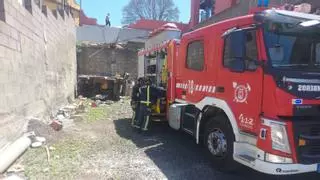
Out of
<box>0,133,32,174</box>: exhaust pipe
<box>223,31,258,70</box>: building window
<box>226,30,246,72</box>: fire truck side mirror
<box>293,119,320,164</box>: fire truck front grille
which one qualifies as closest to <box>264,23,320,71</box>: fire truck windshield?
<box>223,31,258,70</box>: building window

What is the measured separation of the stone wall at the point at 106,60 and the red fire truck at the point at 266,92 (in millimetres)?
18429

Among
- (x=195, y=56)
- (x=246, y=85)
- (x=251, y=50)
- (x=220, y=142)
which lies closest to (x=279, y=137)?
(x=246, y=85)

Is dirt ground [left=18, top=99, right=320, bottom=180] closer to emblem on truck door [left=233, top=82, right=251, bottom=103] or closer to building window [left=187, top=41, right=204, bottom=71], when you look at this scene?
emblem on truck door [left=233, top=82, right=251, bottom=103]

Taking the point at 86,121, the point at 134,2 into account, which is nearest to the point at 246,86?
the point at 86,121

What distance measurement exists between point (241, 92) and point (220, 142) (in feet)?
3.31

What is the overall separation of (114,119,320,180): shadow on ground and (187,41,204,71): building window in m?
1.72

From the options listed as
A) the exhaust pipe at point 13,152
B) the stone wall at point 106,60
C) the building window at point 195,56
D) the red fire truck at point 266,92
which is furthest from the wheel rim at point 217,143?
the stone wall at point 106,60

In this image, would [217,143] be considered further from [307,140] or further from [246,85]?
[307,140]

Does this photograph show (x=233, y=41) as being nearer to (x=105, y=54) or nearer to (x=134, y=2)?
(x=105, y=54)

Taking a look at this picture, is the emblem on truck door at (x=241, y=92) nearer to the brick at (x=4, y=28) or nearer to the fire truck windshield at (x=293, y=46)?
the fire truck windshield at (x=293, y=46)

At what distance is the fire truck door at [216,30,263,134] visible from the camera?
174 inches

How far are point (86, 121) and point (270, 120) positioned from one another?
274 inches

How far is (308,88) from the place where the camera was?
4250 millimetres

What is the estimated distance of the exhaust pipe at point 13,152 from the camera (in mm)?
5291
